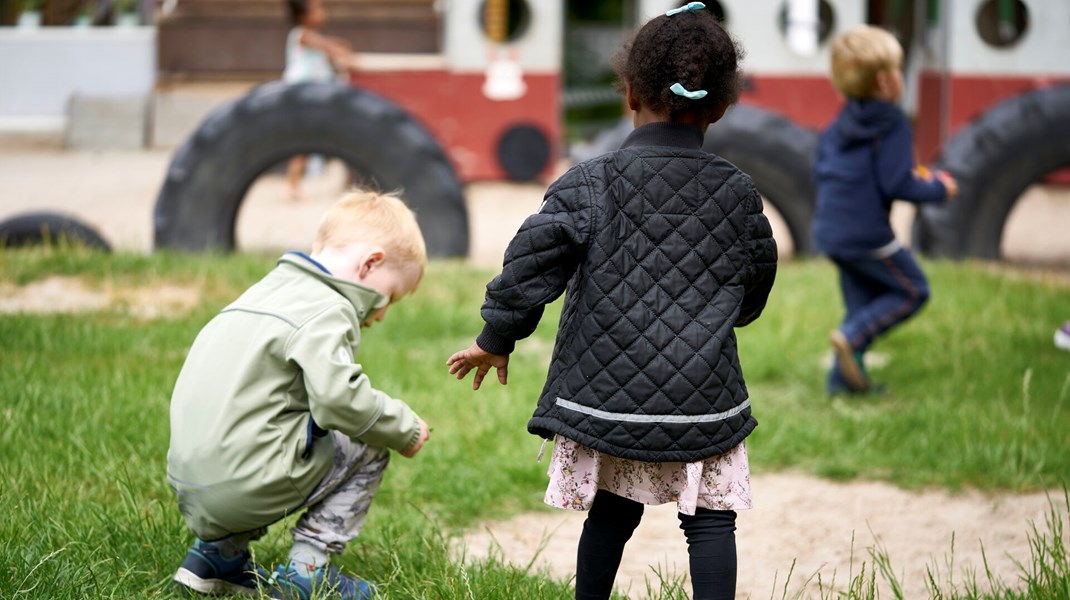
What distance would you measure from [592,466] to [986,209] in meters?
6.63

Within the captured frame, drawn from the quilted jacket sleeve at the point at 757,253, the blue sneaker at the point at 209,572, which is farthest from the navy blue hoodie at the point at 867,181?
the blue sneaker at the point at 209,572

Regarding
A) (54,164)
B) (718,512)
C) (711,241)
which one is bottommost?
(54,164)

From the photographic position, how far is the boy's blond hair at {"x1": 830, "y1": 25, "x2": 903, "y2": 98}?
17.1 ft

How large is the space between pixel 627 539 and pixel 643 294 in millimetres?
555

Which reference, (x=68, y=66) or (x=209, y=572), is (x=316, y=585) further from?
(x=68, y=66)

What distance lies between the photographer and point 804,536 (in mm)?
3895

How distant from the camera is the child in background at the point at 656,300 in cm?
261

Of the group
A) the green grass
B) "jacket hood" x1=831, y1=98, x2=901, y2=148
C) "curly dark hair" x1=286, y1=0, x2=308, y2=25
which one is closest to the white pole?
"curly dark hair" x1=286, y1=0, x2=308, y2=25

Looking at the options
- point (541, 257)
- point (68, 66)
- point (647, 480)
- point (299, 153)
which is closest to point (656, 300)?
point (541, 257)

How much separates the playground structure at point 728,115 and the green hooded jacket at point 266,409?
518 cm

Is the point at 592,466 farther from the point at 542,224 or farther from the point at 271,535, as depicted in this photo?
the point at 271,535

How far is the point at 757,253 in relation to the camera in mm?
2736

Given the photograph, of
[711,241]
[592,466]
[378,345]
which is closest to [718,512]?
[592,466]

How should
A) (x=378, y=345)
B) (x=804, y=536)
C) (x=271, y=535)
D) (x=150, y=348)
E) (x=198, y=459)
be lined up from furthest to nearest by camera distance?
(x=378, y=345) < (x=150, y=348) < (x=804, y=536) < (x=271, y=535) < (x=198, y=459)
